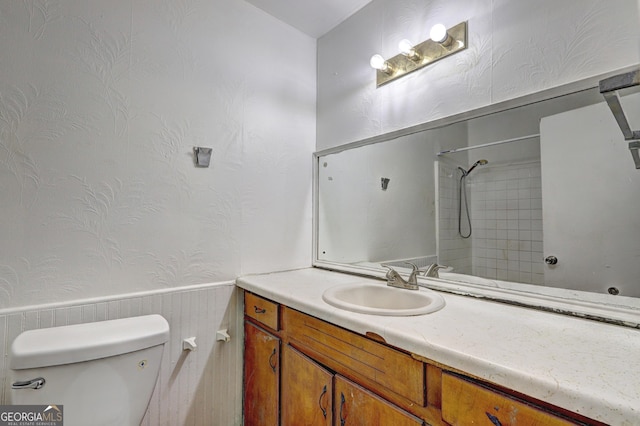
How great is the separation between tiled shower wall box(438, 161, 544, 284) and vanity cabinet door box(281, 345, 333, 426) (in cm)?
76

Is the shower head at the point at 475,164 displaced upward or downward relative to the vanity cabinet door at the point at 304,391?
upward

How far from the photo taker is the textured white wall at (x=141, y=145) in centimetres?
111

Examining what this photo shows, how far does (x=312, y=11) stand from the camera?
5.76 feet

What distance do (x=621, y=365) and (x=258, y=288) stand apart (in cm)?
123

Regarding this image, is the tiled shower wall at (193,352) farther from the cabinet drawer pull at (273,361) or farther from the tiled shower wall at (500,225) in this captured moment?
the tiled shower wall at (500,225)

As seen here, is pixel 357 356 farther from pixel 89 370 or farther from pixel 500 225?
pixel 89 370

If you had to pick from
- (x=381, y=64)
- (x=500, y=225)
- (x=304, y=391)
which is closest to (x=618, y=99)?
(x=500, y=225)

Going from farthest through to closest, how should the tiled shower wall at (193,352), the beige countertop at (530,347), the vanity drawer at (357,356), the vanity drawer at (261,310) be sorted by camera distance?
the vanity drawer at (261,310) → the tiled shower wall at (193,352) → the vanity drawer at (357,356) → the beige countertop at (530,347)

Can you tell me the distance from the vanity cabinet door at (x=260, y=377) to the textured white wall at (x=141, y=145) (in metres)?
0.38

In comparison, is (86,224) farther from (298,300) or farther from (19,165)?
(298,300)

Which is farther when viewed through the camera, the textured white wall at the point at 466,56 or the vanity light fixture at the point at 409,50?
the vanity light fixture at the point at 409,50

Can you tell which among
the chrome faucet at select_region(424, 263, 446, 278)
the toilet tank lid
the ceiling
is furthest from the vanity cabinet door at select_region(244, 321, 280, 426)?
the ceiling

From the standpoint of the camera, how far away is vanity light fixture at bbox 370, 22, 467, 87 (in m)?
1.27

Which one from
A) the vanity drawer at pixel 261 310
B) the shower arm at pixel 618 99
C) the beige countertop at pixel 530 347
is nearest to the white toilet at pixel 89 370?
the vanity drawer at pixel 261 310
